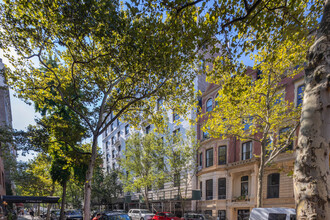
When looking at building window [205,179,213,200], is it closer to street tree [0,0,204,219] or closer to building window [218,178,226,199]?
building window [218,178,226,199]

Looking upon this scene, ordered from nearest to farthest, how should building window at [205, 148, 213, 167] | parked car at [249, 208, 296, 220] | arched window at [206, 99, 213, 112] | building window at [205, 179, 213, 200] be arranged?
parked car at [249, 208, 296, 220]
building window at [205, 179, 213, 200]
building window at [205, 148, 213, 167]
arched window at [206, 99, 213, 112]

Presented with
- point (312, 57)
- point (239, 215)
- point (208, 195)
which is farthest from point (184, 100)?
point (208, 195)

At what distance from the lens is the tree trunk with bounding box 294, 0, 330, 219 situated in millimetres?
3092

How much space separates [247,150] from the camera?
20.4 meters

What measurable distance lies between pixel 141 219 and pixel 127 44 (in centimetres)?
2020

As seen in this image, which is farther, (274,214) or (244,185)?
(244,185)

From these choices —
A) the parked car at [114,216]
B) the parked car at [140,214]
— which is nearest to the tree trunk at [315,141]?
the parked car at [114,216]

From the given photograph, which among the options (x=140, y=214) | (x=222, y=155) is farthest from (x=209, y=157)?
(x=140, y=214)

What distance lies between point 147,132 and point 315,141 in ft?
108

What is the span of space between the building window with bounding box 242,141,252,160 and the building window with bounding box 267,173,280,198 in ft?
8.68

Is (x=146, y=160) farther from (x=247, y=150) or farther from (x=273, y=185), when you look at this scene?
(x=273, y=185)

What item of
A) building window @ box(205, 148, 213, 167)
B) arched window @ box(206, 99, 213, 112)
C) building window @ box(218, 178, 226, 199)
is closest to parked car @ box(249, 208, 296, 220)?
building window @ box(218, 178, 226, 199)

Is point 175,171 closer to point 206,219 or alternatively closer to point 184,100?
point 206,219

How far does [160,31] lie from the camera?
836 centimetres
